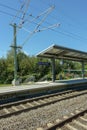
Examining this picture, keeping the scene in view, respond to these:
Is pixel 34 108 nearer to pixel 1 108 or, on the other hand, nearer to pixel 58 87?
pixel 1 108

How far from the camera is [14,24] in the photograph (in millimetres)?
18812

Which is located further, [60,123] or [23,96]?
[23,96]

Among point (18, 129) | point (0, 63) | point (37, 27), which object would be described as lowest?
point (18, 129)

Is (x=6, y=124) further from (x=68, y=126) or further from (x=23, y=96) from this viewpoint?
(x=23, y=96)

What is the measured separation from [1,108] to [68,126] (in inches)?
151

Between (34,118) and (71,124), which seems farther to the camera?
(34,118)

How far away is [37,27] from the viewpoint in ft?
53.8

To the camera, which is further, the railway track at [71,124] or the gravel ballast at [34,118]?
A: the gravel ballast at [34,118]

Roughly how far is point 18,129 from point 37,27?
11737 mm

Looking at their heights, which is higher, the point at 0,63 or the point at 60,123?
the point at 0,63

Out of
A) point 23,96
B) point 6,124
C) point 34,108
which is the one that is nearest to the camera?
point 6,124

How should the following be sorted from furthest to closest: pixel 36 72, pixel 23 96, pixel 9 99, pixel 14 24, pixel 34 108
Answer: pixel 36 72
pixel 14 24
pixel 23 96
pixel 9 99
pixel 34 108

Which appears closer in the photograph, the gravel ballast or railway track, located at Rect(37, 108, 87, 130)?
railway track, located at Rect(37, 108, 87, 130)

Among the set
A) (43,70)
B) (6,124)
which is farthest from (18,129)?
(43,70)
